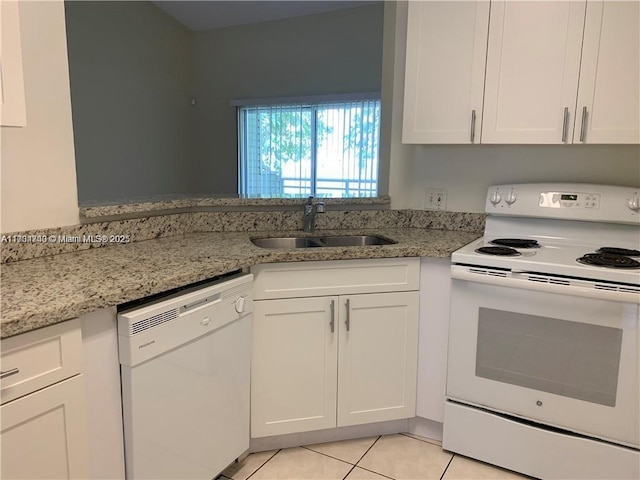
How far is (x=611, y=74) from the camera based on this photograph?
1.83 meters

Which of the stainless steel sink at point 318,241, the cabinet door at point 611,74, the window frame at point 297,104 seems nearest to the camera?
the cabinet door at point 611,74

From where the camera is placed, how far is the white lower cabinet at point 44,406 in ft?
3.47

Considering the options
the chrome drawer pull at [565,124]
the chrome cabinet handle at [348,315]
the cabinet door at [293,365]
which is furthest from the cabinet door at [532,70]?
the cabinet door at [293,365]

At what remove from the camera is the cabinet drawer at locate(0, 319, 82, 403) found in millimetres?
1050

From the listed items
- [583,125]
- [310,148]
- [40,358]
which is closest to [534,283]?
[583,125]

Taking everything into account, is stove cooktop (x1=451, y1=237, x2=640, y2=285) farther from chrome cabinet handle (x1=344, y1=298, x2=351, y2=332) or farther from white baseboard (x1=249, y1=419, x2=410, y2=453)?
white baseboard (x1=249, y1=419, x2=410, y2=453)

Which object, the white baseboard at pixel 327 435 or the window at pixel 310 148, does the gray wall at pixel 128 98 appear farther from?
the white baseboard at pixel 327 435

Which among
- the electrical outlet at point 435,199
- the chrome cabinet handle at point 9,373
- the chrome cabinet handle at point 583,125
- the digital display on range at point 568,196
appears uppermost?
the chrome cabinet handle at point 583,125

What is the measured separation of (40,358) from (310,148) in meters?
4.76

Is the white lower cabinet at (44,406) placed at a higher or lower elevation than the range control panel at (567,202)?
lower

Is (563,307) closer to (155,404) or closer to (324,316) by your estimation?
(324,316)

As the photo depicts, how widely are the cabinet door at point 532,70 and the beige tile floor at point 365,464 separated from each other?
138 cm

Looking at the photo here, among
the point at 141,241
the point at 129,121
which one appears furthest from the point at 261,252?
the point at 129,121

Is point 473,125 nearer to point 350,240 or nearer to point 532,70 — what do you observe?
point 532,70
